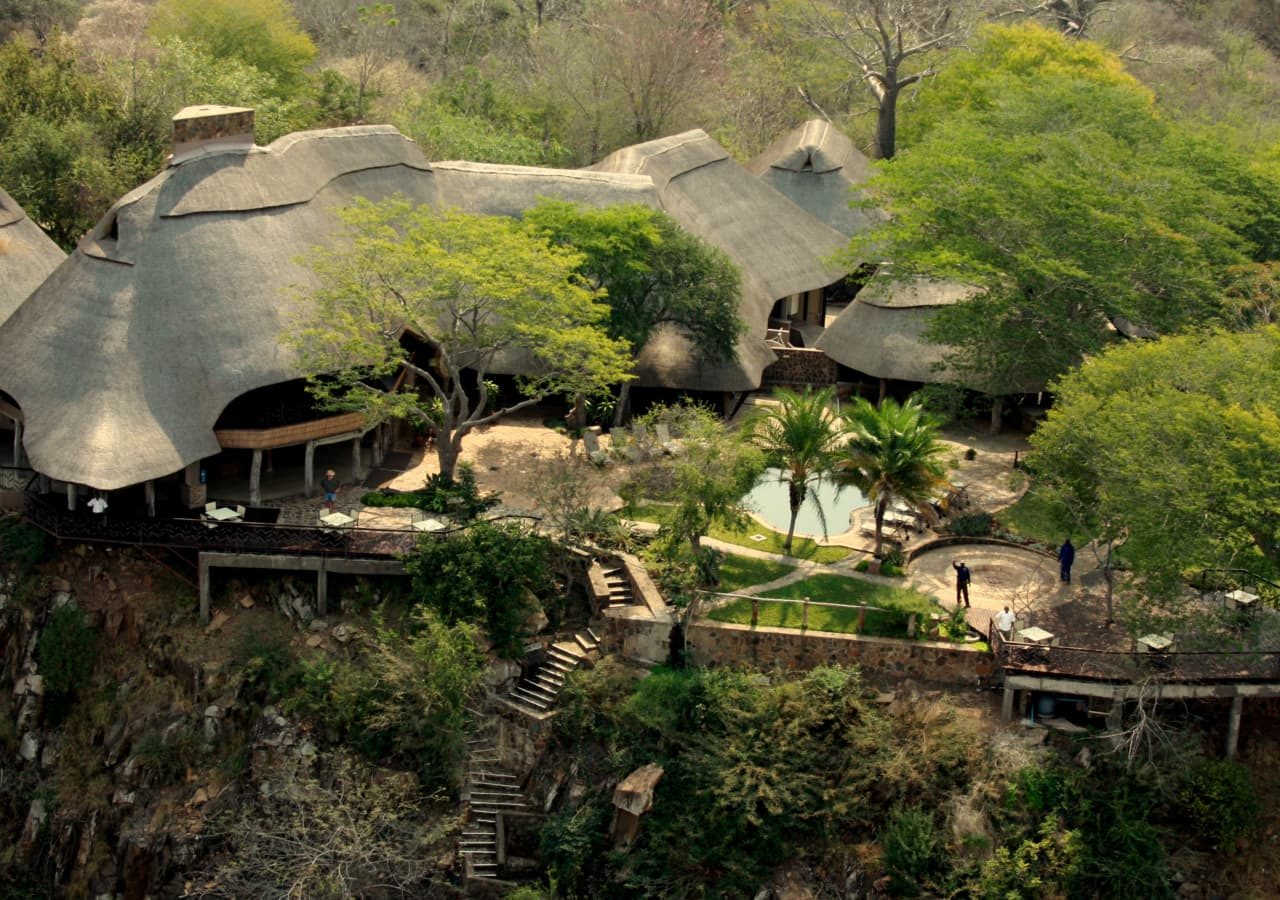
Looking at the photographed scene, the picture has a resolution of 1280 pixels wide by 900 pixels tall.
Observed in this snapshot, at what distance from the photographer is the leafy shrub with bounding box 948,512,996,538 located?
4166 centimetres

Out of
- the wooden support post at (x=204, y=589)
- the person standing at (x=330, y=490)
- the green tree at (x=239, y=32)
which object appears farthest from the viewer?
the green tree at (x=239, y=32)

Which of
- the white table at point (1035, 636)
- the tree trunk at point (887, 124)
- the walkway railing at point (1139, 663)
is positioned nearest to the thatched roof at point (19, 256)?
the white table at point (1035, 636)

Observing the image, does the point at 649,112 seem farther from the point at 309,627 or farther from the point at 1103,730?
the point at 1103,730

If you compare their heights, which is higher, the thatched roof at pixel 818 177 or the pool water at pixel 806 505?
the thatched roof at pixel 818 177

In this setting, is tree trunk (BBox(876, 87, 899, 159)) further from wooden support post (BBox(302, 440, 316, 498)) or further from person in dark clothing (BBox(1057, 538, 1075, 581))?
wooden support post (BBox(302, 440, 316, 498))

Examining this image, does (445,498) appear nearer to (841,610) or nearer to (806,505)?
(806,505)

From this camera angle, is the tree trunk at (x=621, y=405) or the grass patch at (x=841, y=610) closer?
the grass patch at (x=841, y=610)

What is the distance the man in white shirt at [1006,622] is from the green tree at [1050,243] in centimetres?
980

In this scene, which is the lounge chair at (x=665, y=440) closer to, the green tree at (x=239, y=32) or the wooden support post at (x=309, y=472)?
the wooden support post at (x=309, y=472)

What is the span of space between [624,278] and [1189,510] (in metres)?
18.7

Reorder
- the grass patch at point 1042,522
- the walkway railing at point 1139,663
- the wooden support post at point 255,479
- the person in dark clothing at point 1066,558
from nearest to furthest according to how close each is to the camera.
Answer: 1. the walkway railing at point 1139,663
2. the grass patch at point 1042,522
3. the person in dark clothing at point 1066,558
4. the wooden support post at point 255,479

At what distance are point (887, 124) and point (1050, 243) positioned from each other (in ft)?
89.1

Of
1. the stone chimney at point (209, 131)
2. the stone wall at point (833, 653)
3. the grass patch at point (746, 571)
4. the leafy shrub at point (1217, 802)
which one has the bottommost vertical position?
the leafy shrub at point (1217, 802)

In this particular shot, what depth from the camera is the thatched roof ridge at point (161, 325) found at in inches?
1532
